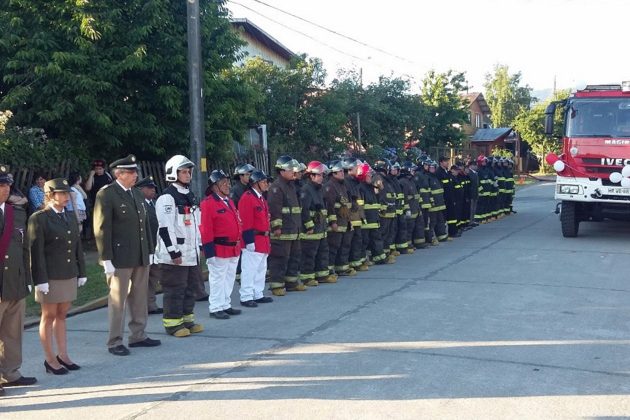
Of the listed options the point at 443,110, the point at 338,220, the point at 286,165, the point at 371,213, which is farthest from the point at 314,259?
the point at 443,110

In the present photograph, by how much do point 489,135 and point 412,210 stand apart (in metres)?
48.0

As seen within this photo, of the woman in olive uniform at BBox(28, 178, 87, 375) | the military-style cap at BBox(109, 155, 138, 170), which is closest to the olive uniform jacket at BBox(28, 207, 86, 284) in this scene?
the woman in olive uniform at BBox(28, 178, 87, 375)

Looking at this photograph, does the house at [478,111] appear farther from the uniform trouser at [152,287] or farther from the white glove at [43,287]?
the white glove at [43,287]

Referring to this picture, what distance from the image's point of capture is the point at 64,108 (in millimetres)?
13617

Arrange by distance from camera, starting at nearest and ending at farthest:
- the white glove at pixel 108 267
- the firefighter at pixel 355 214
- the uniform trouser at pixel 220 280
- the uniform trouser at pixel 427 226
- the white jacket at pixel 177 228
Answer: the white glove at pixel 108 267
the white jacket at pixel 177 228
the uniform trouser at pixel 220 280
the firefighter at pixel 355 214
the uniform trouser at pixel 427 226

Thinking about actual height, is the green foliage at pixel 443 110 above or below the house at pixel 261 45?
below

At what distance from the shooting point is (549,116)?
1590 centimetres

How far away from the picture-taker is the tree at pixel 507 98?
74.8m

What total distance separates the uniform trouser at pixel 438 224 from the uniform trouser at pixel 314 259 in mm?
5235

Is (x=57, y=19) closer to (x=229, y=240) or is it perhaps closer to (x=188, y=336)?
(x=229, y=240)

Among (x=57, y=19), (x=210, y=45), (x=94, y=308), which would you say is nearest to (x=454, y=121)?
(x=210, y=45)

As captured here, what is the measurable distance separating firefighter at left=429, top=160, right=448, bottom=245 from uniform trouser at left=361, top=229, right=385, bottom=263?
3080 mm

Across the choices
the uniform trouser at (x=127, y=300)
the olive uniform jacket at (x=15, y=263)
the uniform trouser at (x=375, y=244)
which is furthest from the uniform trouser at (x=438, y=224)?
the olive uniform jacket at (x=15, y=263)

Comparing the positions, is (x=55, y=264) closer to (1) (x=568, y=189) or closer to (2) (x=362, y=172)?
(2) (x=362, y=172)
